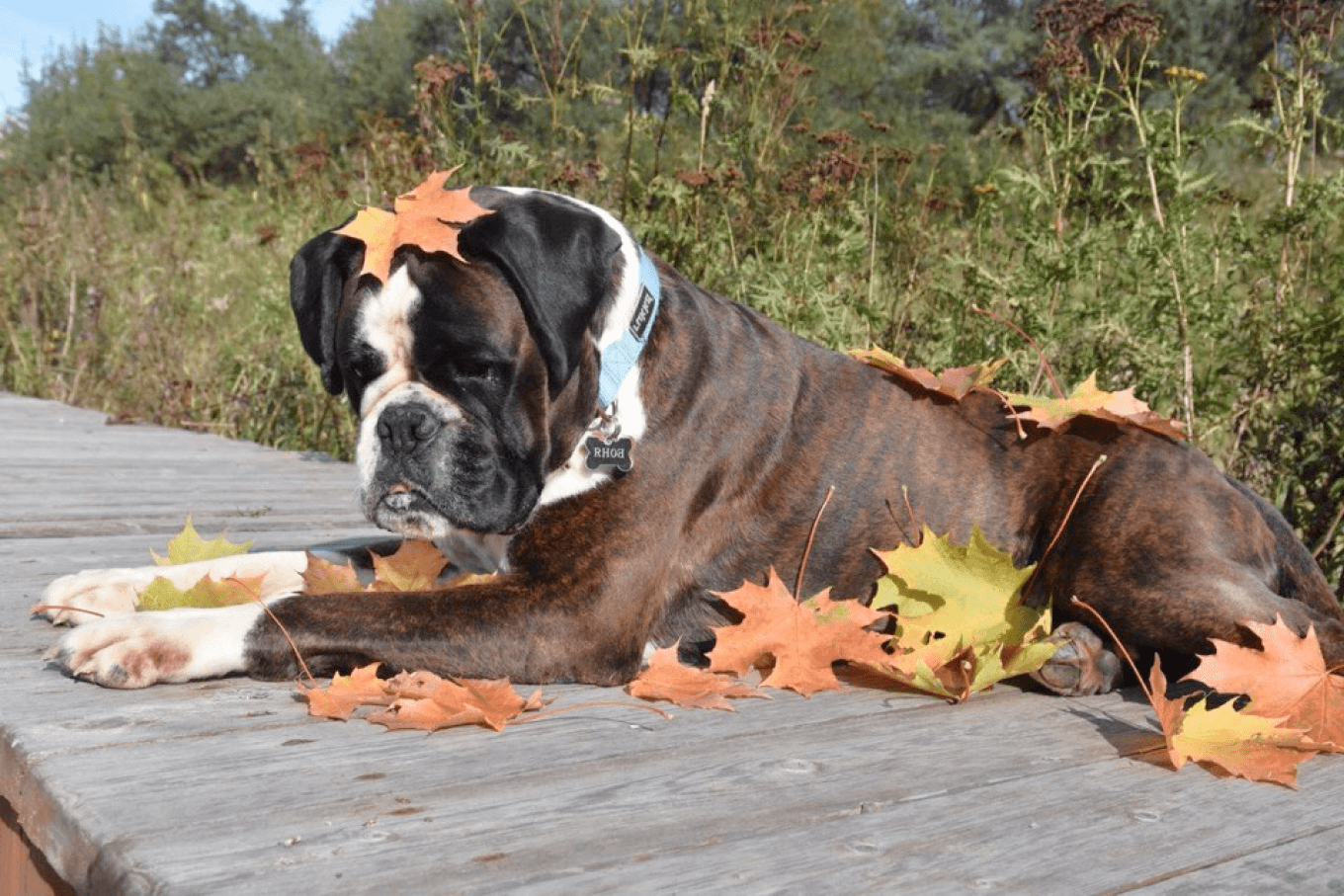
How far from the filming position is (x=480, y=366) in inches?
121

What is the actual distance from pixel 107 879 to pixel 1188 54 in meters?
25.6

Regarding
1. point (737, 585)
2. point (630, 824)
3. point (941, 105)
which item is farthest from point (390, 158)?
point (941, 105)

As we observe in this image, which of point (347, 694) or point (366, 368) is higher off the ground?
point (366, 368)

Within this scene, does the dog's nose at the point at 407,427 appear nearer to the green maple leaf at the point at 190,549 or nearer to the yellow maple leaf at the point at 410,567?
the yellow maple leaf at the point at 410,567

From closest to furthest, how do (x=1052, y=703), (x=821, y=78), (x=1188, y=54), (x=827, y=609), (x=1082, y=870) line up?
1. (x=1082, y=870)
2. (x=1052, y=703)
3. (x=827, y=609)
4. (x=821, y=78)
5. (x=1188, y=54)

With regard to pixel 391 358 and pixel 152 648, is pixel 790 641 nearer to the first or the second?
pixel 391 358

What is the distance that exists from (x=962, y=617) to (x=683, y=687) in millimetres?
701

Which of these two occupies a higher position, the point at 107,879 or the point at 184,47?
the point at 184,47

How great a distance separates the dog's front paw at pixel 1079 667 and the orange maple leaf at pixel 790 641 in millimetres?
390

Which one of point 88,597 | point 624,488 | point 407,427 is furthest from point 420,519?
point 88,597

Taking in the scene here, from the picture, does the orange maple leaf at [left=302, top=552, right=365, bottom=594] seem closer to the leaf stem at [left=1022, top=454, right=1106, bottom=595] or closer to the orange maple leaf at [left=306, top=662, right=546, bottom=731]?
the orange maple leaf at [left=306, top=662, right=546, bottom=731]

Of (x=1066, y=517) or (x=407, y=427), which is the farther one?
(x=1066, y=517)

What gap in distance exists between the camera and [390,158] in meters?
6.56

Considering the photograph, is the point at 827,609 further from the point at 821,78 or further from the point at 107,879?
the point at 821,78
